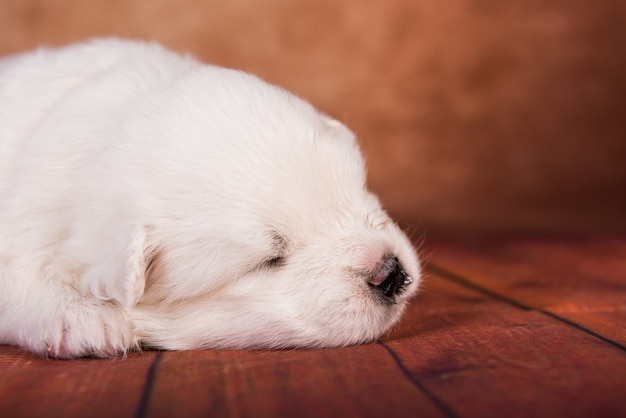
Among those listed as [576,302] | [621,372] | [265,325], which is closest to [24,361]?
[265,325]

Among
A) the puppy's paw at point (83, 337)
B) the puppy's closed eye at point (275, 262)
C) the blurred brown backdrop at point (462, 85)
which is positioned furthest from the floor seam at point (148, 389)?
the blurred brown backdrop at point (462, 85)

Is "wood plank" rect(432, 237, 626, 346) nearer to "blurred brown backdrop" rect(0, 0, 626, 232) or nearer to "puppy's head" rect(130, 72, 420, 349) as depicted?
"puppy's head" rect(130, 72, 420, 349)

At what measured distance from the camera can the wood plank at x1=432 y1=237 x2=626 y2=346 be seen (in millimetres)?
3266

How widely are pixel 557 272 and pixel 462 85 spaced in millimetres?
2879

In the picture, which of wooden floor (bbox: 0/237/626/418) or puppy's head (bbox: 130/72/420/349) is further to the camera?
puppy's head (bbox: 130/72/420/349)

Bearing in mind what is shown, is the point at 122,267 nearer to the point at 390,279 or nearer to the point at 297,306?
the point at 297,306

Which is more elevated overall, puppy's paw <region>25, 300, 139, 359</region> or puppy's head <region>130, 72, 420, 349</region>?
puppy's head <region>130, 72, 420, 349</region>

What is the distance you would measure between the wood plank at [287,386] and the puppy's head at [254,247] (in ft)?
0.43

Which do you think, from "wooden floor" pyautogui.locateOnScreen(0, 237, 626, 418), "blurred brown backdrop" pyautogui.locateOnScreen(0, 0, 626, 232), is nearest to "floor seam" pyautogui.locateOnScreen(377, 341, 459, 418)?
"wooden floor" pyautogui.locateOnScreen(0, 237, 626, 418)

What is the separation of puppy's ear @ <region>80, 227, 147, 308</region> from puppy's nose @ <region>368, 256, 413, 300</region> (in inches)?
29.5

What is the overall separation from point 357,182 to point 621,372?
3.81ft

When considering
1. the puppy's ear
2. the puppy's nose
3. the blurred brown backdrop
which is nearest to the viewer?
the puppy's ear

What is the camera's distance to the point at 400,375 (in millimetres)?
2332

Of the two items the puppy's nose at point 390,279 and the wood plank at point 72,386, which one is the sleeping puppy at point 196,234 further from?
the wood plank at point 72,386
